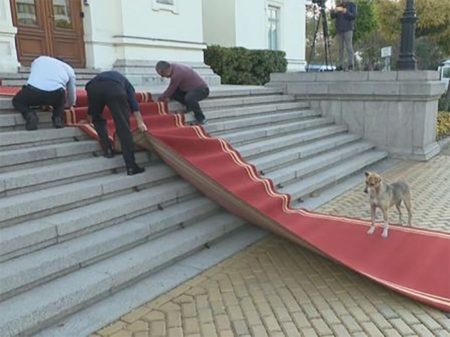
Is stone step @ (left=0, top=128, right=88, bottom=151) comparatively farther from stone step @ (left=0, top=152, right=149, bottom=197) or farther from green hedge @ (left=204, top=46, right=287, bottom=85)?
green hedge @ (left=204, top=46, right=287, bottom=85)

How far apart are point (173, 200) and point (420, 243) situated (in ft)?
8.33

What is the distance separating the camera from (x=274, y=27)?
18.0 metres

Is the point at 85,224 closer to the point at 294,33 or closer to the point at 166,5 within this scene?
the point at 166,5

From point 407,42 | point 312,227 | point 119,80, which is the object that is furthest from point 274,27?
point 312,227

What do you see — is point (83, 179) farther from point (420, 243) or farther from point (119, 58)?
point (119, 58)

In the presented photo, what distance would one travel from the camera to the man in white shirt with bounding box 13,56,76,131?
16.1 feet

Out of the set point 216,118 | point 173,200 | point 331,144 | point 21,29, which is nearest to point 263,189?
point 173,200

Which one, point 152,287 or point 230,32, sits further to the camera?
point 230,32

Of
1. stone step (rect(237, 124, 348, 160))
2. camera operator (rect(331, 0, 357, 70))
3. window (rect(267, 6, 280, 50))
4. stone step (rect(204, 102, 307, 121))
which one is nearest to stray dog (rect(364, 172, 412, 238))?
stone step (rect(237, 124, 348, 160))

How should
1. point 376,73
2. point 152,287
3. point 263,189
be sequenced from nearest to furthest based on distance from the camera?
point 152,287 < point 263,189 < point 376,73

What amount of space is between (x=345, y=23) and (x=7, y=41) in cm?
694

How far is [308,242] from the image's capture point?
4.07 m

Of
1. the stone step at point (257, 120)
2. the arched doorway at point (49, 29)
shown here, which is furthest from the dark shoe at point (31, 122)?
the arched doorway at point (49, 29)

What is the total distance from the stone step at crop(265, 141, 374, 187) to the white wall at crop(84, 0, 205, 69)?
5.56m
